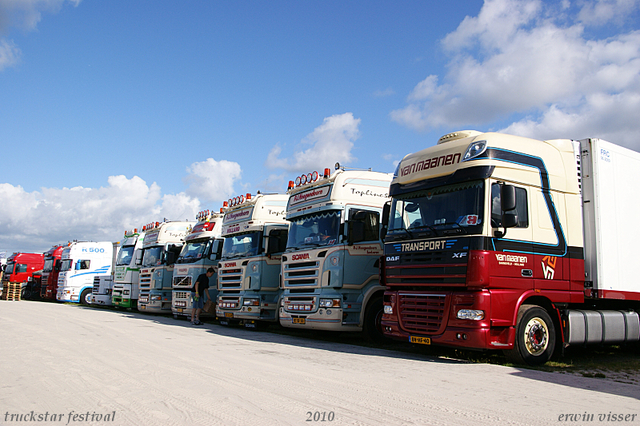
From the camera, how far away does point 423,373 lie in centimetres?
689

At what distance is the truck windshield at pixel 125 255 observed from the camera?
23484 mm

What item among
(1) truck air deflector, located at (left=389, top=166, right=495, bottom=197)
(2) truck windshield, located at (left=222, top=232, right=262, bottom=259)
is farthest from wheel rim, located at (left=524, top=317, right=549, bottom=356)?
(2) truck windshield, located at (left=222, top=232, right=262, bottom=259)

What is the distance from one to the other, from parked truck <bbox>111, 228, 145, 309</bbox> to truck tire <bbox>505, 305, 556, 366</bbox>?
17.8 m

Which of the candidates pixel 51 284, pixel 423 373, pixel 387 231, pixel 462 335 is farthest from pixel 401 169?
pixel 51 284

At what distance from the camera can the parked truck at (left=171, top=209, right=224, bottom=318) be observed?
17.0 m

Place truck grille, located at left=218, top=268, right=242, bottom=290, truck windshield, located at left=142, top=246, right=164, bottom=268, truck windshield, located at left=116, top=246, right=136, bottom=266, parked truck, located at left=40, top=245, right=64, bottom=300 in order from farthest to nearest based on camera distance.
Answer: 1. parked truck, located at left=40, top=245, right=64, bottom=300
2. truck windshield, located at left=116, top=246, right=136, bottom=266
3. truck windshield, located at left=142, top=246, right=164, bottom=268
4. truck grille, located at left=218, top=268, right=242, bottom=290

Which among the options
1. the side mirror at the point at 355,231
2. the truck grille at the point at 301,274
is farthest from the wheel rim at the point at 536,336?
the truck grille at the point at 301,274

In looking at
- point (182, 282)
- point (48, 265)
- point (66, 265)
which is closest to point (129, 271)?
point (182, 282)

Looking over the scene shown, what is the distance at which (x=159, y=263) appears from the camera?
19984 mm

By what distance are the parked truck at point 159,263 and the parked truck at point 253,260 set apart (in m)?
4.55

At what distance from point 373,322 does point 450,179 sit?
13.6ft

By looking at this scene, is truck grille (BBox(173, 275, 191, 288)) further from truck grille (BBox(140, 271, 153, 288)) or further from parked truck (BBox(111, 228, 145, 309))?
parked truck (BBox(111, 228, 145, 309))

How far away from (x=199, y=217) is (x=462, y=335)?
1327 centimetres

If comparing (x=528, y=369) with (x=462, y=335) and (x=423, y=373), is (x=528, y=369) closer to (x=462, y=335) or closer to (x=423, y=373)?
(x=462, y=335)
